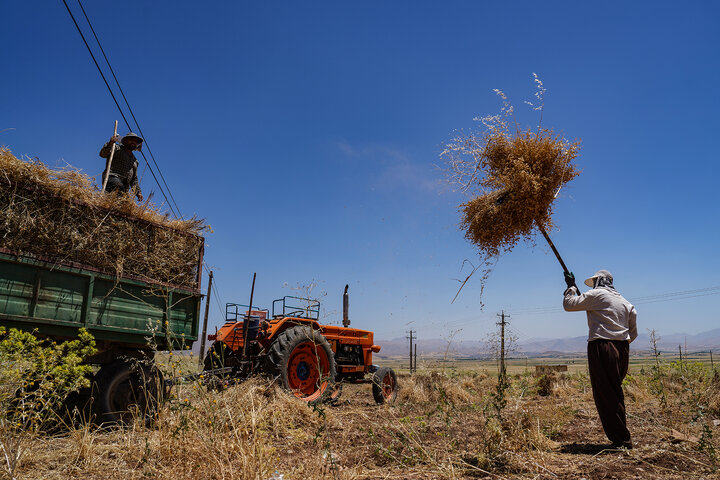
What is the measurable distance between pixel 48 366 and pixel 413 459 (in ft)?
11.9

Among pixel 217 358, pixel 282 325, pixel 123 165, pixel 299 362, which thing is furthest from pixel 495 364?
pixel 123 165

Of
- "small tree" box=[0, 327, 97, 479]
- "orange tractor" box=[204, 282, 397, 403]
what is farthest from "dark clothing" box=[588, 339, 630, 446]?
"small tree" box=[0, 327, 97, 479]

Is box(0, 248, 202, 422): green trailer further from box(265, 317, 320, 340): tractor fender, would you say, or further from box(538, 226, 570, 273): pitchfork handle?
box(538, 226, 570, 273): pitchfork handle

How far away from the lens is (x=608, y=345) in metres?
5.31

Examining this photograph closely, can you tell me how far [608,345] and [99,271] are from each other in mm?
6444

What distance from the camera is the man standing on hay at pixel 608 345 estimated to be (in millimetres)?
5078

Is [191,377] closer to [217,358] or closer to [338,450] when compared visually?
[338,450]

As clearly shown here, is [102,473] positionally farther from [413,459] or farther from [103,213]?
[103,213]

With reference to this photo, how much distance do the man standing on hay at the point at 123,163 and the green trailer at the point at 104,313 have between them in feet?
6.67

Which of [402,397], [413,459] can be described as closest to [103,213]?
[413,459]

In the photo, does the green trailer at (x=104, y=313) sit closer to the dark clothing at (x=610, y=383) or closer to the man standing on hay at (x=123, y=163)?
the man standing on hay at (x=123, y=163)

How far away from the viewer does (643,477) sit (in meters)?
3.96

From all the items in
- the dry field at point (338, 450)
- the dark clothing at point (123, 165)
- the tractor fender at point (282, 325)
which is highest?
the dark clothing at point (123, 165)

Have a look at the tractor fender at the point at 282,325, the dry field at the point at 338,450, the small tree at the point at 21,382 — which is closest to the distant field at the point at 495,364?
the dry field at the point at 338,450
